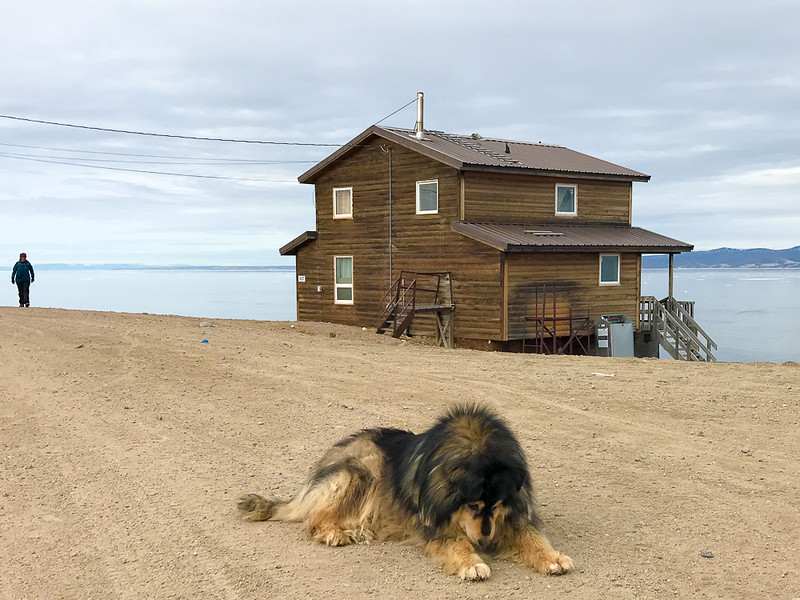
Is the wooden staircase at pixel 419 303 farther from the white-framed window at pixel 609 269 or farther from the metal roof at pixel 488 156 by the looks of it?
the white-framed window at pixel 609 269

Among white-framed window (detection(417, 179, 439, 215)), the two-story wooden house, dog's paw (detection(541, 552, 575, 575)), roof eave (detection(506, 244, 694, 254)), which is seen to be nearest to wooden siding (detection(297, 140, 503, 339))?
the two-story wooden house

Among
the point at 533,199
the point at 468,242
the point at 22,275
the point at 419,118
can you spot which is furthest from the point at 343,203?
the point at 22,275

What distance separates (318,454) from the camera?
8109mm

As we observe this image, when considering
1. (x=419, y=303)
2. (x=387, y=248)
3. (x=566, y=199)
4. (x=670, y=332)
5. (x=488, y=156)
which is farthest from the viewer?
(x=670, y=332)

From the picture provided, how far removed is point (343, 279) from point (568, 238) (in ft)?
28.2

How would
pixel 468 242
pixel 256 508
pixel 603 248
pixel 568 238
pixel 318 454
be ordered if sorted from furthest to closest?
1. pixel 568 238
2. pixel 603 248
3. pixel 468 242
4. pixel 318 454
5. pixel 256 508

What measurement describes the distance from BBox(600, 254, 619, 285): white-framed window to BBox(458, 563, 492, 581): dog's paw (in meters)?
23.2

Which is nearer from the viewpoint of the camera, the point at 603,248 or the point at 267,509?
the point at 267,509

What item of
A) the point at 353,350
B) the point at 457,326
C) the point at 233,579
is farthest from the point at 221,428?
the point at 457,326

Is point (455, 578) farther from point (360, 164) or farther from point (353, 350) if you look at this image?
point (360, 164)

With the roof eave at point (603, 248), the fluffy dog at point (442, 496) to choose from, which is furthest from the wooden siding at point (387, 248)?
the fluffy dog at point (442, 496)

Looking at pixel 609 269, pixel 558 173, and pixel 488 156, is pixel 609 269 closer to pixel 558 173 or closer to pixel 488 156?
pixel 558 173

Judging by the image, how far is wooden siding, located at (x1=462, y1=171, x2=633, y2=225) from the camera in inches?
1005

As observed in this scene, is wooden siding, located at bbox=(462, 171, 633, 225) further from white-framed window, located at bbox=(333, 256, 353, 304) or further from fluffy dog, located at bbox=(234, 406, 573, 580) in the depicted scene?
fluffy dog, located at bbox=(234, 406, 573, 580)
